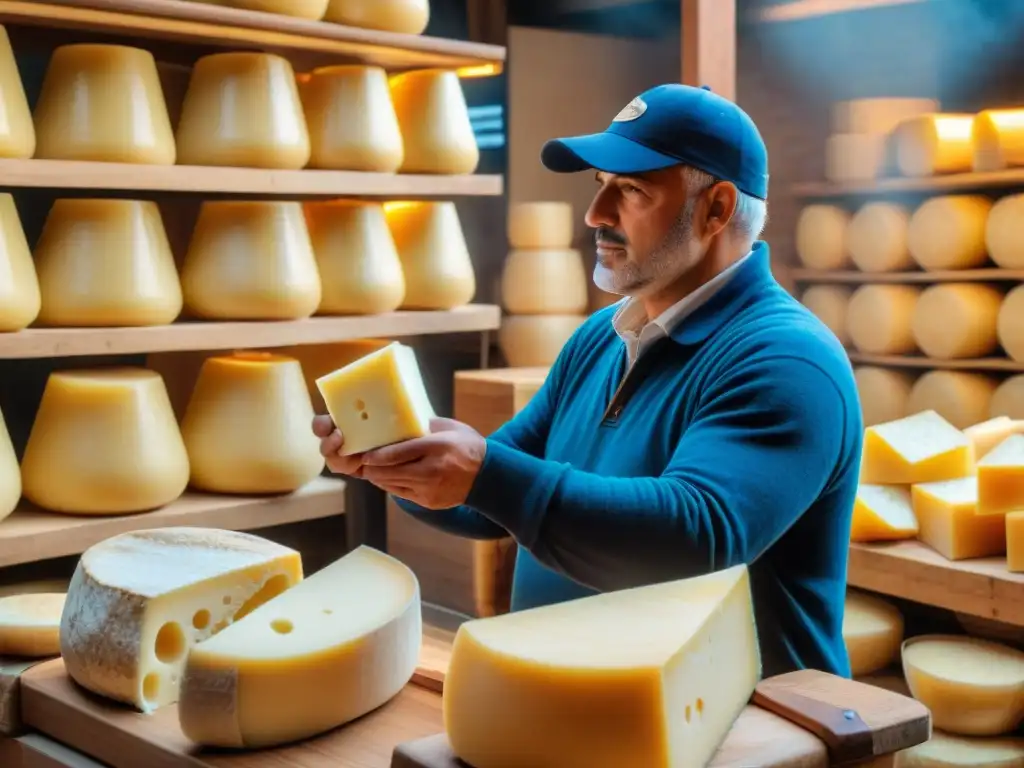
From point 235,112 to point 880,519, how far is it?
140 centimetres

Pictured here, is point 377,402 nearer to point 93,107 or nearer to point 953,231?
point 93,107

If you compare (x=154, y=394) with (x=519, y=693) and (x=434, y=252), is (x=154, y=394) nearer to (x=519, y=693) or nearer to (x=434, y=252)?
(x=434, y=252)

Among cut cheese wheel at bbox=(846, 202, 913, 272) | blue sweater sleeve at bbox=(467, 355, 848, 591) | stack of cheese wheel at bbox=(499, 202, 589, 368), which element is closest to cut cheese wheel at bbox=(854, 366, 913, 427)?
cut cheese wheel at bbox=(846, 202, 913, 272)

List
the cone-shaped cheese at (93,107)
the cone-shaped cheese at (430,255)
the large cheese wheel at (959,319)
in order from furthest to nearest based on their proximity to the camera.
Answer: the large cheese wheel at (959,319), the cone-shaped cheese at (430,255), the cone-shaped cheese at (93,107)

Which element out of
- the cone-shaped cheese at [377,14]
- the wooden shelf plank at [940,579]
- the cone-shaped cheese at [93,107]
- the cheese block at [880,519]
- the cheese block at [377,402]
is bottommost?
the wooden shelf plank at [940,579]

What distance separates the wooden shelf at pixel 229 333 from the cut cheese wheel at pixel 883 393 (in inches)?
70.0

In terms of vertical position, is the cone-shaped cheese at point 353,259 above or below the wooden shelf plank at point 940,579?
above

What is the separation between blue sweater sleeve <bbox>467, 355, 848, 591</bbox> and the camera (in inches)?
47.1

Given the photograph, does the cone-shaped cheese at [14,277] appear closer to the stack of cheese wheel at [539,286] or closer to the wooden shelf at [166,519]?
the wooden shelf at [166,519]

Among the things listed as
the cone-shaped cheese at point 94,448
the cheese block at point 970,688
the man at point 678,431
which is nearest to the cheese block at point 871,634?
the cheese block at point 970,688

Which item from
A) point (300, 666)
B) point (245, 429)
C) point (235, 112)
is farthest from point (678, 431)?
point (235, 112)

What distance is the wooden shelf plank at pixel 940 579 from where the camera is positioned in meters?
2.27

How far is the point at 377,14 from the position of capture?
7.64ft

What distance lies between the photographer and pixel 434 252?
251 cm
